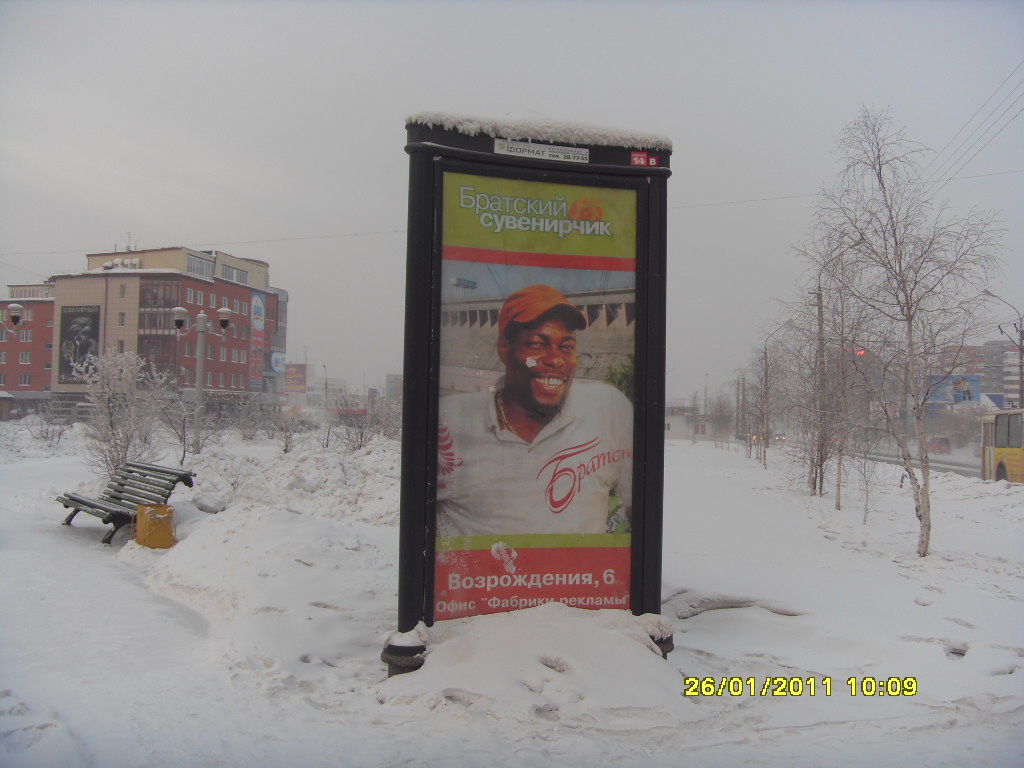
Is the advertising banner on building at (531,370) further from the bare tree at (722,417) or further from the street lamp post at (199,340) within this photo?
the bare tree at (722,417)

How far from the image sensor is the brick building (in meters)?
58.0

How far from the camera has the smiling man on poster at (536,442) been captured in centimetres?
513

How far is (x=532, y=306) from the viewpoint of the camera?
208 inches

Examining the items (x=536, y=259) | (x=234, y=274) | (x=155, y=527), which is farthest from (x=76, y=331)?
(x=536, y=259)

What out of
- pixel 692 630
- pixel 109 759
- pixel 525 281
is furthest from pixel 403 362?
pixel 692 630

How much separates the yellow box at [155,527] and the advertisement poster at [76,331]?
5642 cm

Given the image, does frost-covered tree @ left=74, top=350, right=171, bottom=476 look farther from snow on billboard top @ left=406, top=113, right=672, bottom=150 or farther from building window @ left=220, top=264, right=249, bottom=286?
building window @ left=220, top=264, right=249, bottom=286

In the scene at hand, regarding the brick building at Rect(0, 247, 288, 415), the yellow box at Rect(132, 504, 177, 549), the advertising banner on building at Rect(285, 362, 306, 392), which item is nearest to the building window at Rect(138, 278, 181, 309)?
the brick building at Rect(0, 247, 288, 415)

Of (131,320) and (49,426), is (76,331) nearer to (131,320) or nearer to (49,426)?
(131,320)

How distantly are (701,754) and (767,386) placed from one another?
1092 inches

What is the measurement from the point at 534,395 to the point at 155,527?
611 centimetres

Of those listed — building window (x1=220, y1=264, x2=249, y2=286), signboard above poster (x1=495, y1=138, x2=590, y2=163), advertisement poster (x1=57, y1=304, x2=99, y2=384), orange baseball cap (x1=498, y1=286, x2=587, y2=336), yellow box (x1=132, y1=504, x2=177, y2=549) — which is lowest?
yellow box (x1=132, y1=504, x2=177, y2=549)

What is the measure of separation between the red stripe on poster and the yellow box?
6098 millimetres

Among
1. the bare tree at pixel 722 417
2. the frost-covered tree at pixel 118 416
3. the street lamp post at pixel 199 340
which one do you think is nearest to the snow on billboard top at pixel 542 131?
the frost-covered tree at pixel 118 416
